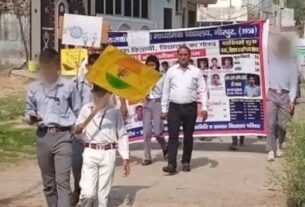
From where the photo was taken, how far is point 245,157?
1432 cm

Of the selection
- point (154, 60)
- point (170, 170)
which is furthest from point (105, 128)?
point (154, 60)

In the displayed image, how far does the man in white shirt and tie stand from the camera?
12367 mm

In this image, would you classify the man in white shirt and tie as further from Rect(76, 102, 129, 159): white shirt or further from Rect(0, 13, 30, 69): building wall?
Rect(0, 13, 30, 69): building wall

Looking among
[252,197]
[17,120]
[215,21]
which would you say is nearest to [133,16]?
[215,21]

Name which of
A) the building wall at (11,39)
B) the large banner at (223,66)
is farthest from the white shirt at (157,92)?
the building wall at (11,39)

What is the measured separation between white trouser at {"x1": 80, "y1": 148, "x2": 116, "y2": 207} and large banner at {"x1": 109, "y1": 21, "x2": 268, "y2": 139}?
558 centimetres

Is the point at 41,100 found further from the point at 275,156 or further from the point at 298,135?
the point at 275,156

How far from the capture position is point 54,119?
28.4 ft

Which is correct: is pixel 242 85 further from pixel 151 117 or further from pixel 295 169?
pixel 295 169

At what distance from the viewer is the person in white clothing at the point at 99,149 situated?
28.7 feet

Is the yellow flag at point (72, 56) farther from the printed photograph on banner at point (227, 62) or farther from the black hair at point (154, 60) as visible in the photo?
the printed photograph on banner at point (227, 62)

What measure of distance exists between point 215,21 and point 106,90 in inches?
1765

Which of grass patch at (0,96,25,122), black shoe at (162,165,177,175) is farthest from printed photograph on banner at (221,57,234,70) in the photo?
grass patch at (0,96,25,122)

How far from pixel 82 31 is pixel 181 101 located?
4507mm
